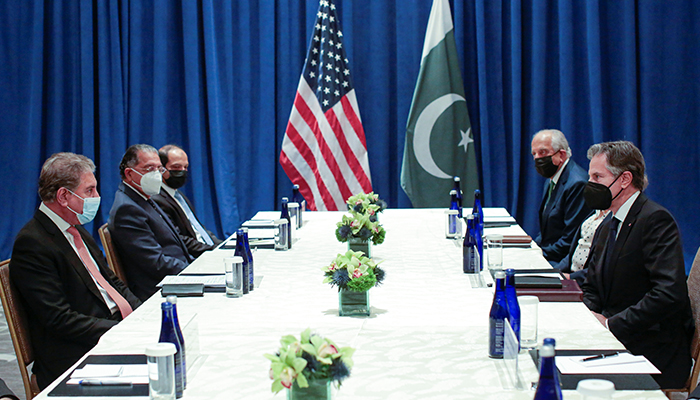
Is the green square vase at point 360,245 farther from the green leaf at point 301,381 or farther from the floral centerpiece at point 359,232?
the green leaf at point 301,381

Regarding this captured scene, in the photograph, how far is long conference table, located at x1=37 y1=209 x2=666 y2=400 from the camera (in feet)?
5.57

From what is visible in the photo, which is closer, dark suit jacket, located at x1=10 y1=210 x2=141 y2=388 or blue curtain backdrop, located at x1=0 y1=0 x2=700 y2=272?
dark suit jacket, located at x1=10 y1=210 x2=141 y2=388

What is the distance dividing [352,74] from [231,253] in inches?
140

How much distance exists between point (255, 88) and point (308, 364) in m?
5.49

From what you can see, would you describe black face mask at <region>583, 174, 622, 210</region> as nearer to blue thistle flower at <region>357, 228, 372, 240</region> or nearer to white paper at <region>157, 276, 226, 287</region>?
blue thistle flower at <region>357, 228, 372, 240</region>

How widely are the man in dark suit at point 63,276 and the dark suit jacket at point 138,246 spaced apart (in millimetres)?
459

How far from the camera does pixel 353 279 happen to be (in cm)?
216

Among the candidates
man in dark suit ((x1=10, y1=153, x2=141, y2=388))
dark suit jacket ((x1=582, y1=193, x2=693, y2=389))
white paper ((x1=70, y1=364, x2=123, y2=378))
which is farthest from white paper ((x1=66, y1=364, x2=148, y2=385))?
dark suit jacket ((x1=582, y1=193, x2=693, y2=389))

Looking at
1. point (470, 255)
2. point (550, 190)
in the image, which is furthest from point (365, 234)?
point (550, 190)

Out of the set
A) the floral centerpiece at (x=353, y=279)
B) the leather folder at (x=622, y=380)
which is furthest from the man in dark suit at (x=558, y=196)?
the leather folder at (x=622, y=380)

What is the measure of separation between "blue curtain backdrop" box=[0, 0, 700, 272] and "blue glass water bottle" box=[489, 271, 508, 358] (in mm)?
4542

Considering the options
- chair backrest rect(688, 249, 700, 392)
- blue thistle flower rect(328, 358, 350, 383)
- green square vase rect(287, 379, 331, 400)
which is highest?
blue thistle flower rect(328, 358, 350, 383)

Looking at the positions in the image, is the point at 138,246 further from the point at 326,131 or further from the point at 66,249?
the point at 326,131

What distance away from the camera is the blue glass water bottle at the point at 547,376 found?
1.26m
